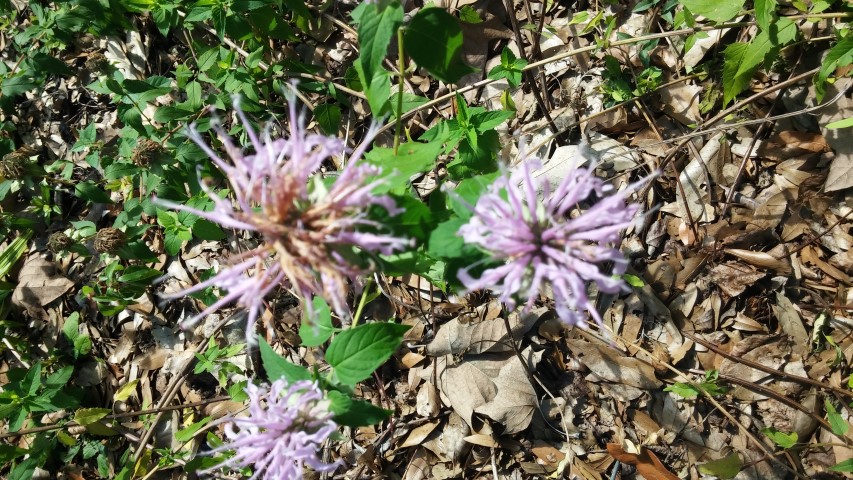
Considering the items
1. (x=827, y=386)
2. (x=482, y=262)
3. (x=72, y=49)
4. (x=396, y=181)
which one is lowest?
(x=827, y=386)

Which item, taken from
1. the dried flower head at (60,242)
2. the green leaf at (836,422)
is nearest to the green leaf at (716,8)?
the green leaf at (836,422)

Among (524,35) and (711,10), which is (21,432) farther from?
(711,10)

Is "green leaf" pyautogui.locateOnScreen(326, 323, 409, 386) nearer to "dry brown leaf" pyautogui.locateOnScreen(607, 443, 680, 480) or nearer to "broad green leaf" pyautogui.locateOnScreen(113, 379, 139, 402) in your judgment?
"dry brown leaf" pyautogui.locateOnScreen(607, 443, 680, 480)

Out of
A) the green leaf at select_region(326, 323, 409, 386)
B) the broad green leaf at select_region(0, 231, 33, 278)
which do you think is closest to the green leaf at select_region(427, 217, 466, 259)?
the green leaf at select_region(326, 323, 409, 386)

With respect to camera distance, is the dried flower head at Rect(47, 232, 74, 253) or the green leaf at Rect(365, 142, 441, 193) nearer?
the green leaf at Rect(365, 142, 441, 193)

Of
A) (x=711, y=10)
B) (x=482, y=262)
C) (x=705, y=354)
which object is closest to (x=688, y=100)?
(x=711, y=10)

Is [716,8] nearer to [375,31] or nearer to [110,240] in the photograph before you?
[375,31]
